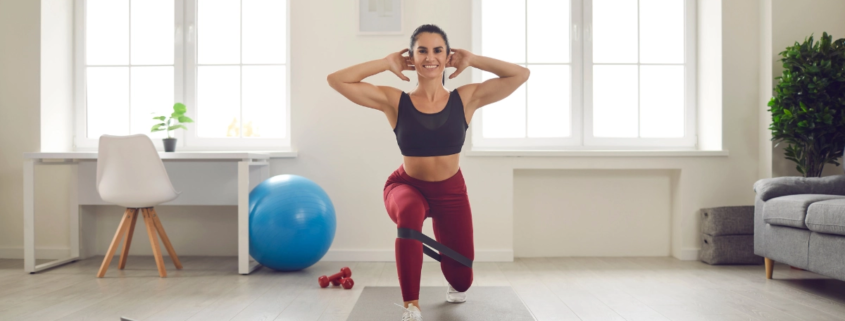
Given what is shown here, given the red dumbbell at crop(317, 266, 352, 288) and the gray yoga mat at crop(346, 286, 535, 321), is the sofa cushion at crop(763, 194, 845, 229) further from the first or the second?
the red dumbbell at crop(317, 266, 352, 288)

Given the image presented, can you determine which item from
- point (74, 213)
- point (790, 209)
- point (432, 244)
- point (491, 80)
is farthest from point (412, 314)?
point (74, 213)

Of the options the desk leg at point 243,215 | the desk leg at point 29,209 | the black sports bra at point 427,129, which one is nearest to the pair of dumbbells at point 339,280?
the desk leg at point 243,215

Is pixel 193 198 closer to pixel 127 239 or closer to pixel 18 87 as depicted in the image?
pixel 127 239

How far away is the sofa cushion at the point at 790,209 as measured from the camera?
275 centimetres

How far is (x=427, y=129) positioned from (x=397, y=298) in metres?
0.85

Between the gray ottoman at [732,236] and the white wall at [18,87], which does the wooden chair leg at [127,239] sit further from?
the gray ottoman at [732,236]

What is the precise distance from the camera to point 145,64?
4211 millimetres

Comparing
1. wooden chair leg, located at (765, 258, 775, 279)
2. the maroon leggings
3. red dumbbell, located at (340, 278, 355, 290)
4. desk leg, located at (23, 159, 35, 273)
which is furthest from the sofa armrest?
desk leg, located at (23, 159, 35, 273)

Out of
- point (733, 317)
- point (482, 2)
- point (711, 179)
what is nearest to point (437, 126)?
point (733, 317)

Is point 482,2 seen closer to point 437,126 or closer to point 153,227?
point 437,126

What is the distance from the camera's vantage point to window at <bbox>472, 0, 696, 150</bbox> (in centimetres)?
412

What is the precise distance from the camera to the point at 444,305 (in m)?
2.52

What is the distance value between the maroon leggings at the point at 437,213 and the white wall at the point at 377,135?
143 centimetres

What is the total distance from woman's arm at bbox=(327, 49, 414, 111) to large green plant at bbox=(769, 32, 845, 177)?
2.51m
